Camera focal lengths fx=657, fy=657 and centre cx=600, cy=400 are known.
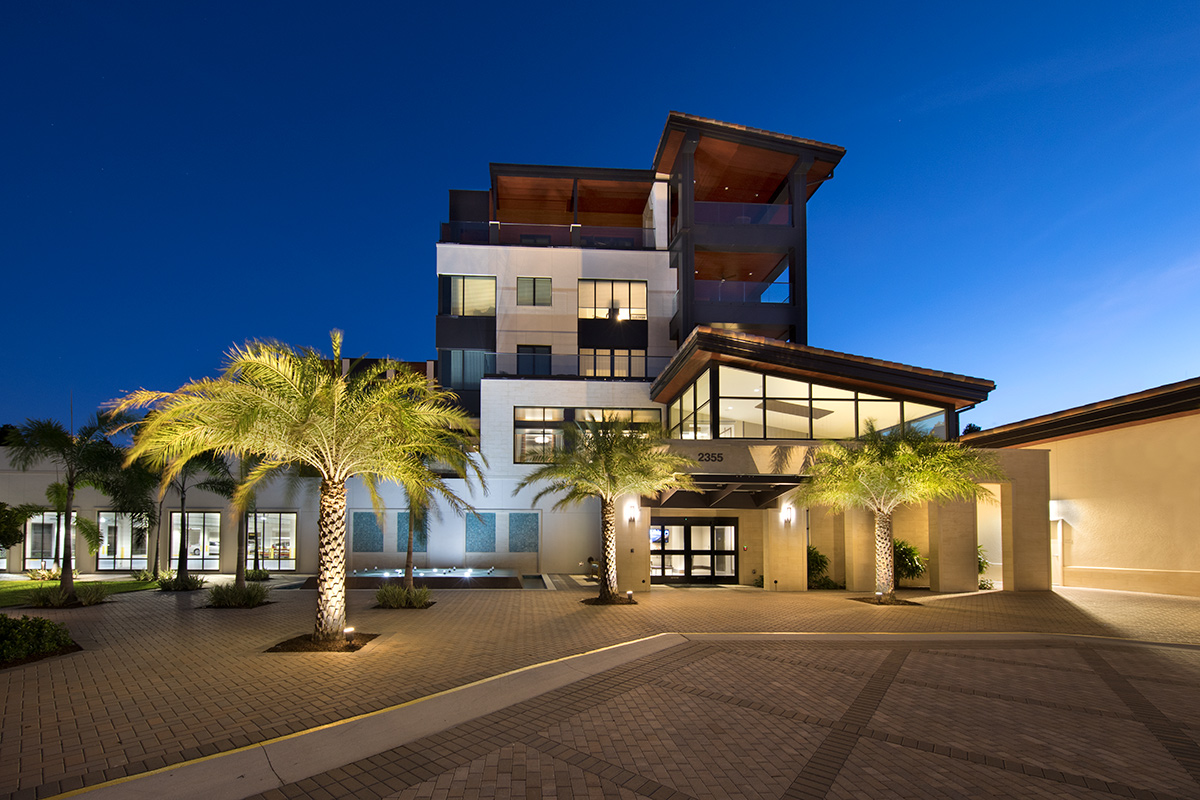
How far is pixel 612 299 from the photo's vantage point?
31469 mm

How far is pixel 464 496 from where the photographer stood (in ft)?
87.2

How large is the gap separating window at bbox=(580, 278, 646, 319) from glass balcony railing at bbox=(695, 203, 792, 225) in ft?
14.2

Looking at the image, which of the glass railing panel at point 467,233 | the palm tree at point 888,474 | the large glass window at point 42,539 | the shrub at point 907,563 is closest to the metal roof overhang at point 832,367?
the palm tree at point 888,474

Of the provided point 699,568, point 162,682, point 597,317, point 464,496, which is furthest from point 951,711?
point 597,317

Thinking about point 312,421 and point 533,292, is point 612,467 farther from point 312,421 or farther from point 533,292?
point 533,292

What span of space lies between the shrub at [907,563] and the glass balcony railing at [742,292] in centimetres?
1193

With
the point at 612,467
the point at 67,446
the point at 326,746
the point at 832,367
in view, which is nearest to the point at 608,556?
the point at 612,467

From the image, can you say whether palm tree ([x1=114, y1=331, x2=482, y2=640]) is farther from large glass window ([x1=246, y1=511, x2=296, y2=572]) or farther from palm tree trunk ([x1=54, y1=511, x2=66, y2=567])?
palm tree trunk ([x1=54, y1=511, x2=66, y2=567])

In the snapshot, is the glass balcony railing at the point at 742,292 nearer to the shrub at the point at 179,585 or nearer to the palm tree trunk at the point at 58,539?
the shrub at the point at 179,585

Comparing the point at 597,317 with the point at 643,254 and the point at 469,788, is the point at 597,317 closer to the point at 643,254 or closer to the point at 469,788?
the point at 643,254

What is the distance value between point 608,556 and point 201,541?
18.1 m

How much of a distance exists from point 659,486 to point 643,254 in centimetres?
1672

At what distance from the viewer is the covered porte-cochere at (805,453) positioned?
1934 cm

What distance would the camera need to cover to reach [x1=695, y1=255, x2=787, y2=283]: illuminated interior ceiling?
3100 cm
